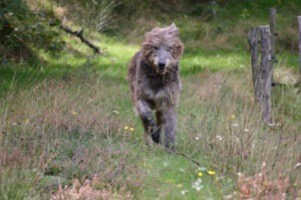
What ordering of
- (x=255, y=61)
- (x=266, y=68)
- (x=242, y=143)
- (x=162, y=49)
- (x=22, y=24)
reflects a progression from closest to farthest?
1. (x=242, y=143)
2. (x=162, y=49)
3. (x=266, y=68)
4. (x=255, y=61)
5. (x=22, y=24)

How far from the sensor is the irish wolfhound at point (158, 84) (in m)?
8.70

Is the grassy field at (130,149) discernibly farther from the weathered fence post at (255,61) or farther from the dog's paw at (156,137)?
the weathered fence post at (255,61)

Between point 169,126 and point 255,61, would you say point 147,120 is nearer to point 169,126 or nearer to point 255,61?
point 169,126

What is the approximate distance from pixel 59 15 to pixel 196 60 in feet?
14.6

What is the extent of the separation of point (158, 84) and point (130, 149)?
1411 mm

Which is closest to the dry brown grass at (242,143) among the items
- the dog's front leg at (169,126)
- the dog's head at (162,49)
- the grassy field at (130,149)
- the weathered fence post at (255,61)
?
the grassy field at (130,149)

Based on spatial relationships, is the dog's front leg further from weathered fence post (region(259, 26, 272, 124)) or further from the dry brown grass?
weathered fence post (region(259, 26, 272, 124))

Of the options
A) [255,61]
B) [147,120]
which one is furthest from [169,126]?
[255,61]

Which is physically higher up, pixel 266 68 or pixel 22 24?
pixel 22 24

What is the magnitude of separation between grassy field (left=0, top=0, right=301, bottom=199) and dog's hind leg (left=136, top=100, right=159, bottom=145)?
0.58ft

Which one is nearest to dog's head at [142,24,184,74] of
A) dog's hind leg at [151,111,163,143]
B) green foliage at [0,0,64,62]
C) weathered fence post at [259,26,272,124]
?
dog's hind leg at [151,111,163,143]

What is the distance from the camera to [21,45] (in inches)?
663

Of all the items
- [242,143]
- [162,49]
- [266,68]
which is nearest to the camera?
[242,143]

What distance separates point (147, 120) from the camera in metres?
8.91
